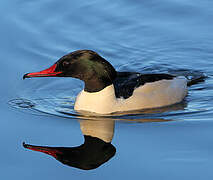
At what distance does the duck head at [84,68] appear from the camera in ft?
30.4

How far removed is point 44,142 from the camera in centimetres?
855

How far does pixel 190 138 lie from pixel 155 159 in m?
0.82

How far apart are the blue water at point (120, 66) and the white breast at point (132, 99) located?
0.58 feet

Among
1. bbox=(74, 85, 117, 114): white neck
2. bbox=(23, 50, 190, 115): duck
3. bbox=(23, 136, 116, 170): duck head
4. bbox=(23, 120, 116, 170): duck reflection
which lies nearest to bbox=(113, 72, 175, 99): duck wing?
bbox=(23, 50, 190, 115): duck

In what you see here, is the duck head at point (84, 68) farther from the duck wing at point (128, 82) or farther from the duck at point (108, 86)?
the duck wing at point (128, 82)

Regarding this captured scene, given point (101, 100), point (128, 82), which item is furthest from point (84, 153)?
point (128, 82)

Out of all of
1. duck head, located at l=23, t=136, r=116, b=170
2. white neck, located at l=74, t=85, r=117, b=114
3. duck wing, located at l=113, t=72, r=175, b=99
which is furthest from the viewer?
duck wing, located at l=113, t=72, r=175, b=99

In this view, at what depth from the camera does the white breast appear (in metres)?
9.61

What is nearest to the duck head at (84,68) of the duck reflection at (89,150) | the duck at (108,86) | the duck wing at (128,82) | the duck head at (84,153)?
the duck at (108,86)

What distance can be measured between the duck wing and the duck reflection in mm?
863

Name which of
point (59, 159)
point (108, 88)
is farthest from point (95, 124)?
point (59, 159)

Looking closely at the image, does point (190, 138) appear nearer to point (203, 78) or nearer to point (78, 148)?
point (78, 148)

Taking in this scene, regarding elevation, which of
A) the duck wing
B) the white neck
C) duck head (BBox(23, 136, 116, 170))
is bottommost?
duck head (BBox(23, 136, 116, 170))

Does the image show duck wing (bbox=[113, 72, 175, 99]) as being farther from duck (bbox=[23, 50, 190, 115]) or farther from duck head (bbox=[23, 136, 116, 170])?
duck head (bbox=[23, 136, 116, 170])
